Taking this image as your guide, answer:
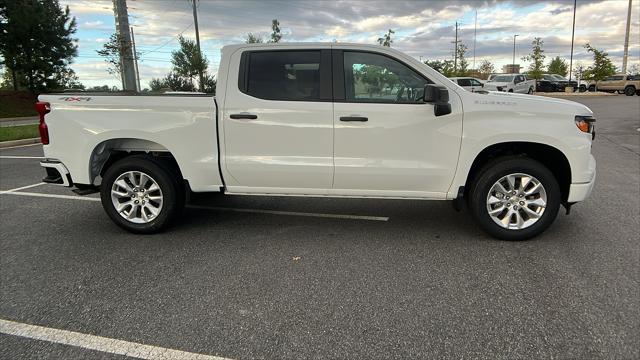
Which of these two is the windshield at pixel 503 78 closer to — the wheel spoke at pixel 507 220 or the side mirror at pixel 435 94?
the wheel spoke at pixel 507 220

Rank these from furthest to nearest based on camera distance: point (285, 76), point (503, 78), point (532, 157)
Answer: point (503, 78) → point (532, 157) → point (285, 76)

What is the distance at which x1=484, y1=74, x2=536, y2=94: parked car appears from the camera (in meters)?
31.7

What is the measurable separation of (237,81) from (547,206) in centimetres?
336

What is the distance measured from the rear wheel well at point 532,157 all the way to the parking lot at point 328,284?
590 mm

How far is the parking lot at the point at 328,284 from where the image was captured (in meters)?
2.84

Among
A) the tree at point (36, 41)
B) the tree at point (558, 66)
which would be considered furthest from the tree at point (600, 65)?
the tree at point (36, 41)

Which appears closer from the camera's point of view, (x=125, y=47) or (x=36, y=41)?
(x=125, y=47)

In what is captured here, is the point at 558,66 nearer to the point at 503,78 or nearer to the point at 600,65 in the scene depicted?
the point at 600,65

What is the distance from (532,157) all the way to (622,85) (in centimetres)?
4166

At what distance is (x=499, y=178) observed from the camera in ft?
14.6

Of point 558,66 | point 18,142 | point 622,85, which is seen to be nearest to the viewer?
point 18,142

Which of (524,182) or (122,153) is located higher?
(122,153)

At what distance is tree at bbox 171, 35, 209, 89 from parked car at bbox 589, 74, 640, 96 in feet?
114

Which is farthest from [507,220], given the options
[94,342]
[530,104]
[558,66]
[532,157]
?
[558,66]
